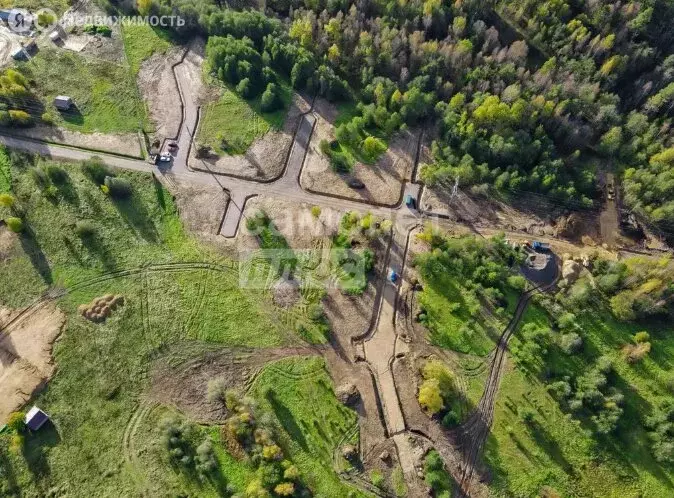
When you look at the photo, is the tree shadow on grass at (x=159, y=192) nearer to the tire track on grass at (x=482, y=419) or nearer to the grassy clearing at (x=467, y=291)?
the grassy clearing at (x=467, y=291)

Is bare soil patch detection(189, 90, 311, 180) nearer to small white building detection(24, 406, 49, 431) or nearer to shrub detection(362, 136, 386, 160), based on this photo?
shrub detection(362, 136, 386, 160)

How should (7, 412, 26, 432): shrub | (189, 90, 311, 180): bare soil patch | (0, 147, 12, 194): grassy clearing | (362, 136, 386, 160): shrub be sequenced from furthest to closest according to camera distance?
(189, 90, 311, 180): bare soil patch → (362, 136, 386, 160): shrub → (0, 147, 12, 194): grassy clearing → (7, 412, 26, 432): shrub

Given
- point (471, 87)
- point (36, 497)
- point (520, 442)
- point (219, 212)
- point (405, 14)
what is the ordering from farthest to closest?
point (405, 14), point (471, 87), point (219, 212), point (520, 442), point (36, 497)

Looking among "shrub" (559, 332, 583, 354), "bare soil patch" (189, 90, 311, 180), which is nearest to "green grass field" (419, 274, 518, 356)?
"shrub" (559, 332, 583, 354)

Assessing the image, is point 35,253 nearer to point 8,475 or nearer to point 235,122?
point 8,475

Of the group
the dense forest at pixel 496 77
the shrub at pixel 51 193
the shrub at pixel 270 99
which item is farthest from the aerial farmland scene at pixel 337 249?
the shrub at pixel 270 99

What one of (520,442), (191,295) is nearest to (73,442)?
(191,295)

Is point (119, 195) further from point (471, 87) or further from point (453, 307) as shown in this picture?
point (471, 87)
